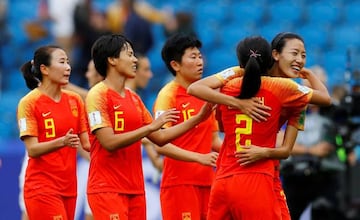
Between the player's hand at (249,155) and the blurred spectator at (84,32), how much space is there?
8305 mm

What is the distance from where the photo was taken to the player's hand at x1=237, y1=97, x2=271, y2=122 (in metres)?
8.47

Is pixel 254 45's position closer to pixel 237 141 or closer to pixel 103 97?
pixel 237 141

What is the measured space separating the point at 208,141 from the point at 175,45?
897mm

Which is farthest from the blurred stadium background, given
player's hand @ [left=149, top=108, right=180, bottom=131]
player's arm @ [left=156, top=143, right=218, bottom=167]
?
player's hand @ [left=149, top=108, right=180, bottom=131]

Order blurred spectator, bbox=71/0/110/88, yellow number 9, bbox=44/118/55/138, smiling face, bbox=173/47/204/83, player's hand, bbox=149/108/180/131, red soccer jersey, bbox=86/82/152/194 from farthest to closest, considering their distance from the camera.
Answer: blurred spectator, bbox=71/0/110/88 < smiling face, bbox=173/47/204/83 < yellow number 9, bbox=44/118/55/138 < red soccer jersey, bbox=86/82/152/194 < player's hand, bbox=149/108/180/131

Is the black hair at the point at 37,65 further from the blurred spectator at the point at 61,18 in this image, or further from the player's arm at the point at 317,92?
the blurred spectator at the point at 61,18

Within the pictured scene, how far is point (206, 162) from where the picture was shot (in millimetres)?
9477

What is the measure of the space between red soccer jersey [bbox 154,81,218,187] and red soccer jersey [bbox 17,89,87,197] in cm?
81

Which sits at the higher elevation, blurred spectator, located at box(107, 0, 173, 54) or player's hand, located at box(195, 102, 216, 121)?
blurred spectator, located at box(107, 0, 173, 54)

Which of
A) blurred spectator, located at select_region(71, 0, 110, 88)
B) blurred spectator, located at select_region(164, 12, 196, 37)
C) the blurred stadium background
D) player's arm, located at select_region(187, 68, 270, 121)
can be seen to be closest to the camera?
player's arm, located at select_region(187, 68, 270, 121)

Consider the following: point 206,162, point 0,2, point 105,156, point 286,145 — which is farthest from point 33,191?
point 0,2

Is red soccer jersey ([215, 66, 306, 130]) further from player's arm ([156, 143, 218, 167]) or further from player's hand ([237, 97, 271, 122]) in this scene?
player's arm ([156, 143, 218, 167])

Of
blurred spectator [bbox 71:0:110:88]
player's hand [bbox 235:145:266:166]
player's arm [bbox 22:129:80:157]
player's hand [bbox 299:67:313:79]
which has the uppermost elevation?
blurred spectator [bbox 71:0:110:88]

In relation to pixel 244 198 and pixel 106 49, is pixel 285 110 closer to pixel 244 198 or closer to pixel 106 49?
pixel 244 198
